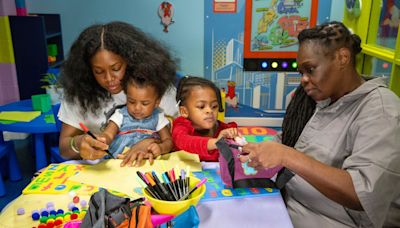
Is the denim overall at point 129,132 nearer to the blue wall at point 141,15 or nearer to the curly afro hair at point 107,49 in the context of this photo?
the curly afro hair at point 107,49

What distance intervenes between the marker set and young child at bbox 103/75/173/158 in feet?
1.20

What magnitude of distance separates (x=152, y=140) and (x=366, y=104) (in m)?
0.80

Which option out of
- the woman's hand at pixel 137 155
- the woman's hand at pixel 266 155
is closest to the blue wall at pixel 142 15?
the woman's hand at pixel 137 155

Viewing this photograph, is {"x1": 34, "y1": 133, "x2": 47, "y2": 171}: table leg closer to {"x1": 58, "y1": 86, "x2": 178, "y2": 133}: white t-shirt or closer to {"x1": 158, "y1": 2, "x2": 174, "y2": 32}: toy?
{"x1": 58, "y1": 86, "x2": 178, "y2": 133}: white t-shirt

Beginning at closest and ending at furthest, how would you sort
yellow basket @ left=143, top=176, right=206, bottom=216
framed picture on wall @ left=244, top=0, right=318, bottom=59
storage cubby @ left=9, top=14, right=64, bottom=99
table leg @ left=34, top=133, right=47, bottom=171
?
yellow basket @ left=143, top=176, right=206, bottom=216
table leg @ left=34, top=133, right=47, bottom=171
storage cubby @ left=9, top=14, right=64, bottom=99
framed picture on wall @ left=244, top=0, right=318, bottom=59

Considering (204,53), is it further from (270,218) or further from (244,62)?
(270,218)

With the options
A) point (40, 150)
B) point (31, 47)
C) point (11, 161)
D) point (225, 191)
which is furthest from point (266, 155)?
point (31, 47)

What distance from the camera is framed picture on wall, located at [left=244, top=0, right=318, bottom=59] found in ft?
11.0

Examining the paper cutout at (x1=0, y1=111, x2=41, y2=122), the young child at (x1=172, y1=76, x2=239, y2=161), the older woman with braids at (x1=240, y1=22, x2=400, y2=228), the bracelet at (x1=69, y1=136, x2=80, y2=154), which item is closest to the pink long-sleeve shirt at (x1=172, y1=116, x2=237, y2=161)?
the young child at (x1=172, y1=76, x2=239, y2=161)

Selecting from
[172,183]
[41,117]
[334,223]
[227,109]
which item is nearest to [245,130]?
[227,109]

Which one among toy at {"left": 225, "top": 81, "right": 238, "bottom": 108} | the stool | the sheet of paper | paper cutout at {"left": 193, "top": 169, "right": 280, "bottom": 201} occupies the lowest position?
the stool

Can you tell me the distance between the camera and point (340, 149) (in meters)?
1.15

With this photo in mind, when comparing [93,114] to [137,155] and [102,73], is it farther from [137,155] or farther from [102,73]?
[137,155]

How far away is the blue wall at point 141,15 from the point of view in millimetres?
3432
